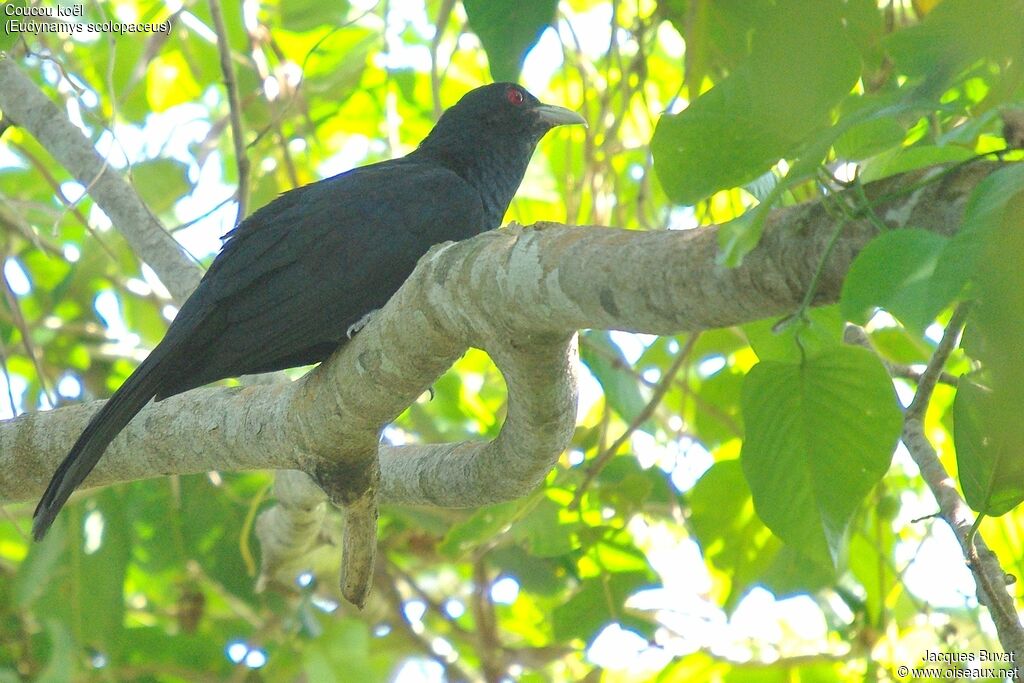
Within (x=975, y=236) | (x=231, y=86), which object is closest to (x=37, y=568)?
(x=231, y=86)

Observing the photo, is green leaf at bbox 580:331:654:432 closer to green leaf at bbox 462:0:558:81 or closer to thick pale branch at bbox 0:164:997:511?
thick pale branch at bbox 0:164:997:511

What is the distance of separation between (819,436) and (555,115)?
2.78 m

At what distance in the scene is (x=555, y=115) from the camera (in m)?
4.51

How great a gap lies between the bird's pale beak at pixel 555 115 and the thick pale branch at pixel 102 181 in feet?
5.42

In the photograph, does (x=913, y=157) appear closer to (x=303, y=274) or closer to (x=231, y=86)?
(x=303, y=274)

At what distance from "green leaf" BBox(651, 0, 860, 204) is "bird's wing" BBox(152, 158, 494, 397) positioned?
1.70 metres

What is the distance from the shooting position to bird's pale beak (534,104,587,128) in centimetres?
445

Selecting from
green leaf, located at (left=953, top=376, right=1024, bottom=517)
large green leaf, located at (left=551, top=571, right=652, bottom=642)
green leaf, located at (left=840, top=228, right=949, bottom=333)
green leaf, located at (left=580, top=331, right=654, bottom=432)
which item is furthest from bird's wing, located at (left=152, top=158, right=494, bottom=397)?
green leaf, located at (left=840, top=228, right=949, bottom=333)

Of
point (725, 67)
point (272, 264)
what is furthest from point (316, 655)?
point (725, 67)

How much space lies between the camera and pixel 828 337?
2.20 m

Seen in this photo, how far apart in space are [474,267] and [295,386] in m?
0.83

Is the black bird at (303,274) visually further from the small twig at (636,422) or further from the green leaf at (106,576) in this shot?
the green leaf at (106,576)

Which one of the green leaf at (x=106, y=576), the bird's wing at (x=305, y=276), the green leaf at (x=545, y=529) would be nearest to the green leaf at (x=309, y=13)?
the bird's wing at (x=305, y=276)

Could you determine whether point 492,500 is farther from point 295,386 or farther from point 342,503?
point 295,386
